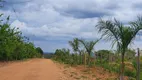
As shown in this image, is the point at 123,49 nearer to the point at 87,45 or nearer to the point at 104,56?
the point at 87,45

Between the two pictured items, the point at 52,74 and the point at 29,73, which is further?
the point at 52,74

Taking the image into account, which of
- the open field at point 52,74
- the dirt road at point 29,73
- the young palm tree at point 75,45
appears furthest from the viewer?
the young palm tree at point 75,45

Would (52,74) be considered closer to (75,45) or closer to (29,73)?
(29,73)

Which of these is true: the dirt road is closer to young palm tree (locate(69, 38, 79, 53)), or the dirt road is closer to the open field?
the open field

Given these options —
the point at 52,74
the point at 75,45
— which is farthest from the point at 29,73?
the point at 75,45

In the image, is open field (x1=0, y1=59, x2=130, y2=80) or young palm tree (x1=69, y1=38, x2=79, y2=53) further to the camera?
young palm tree (x1=69, y1=38, x2=79, y2=53)

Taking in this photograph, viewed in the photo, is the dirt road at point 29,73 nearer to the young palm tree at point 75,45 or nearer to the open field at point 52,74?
the open field at point 52,74

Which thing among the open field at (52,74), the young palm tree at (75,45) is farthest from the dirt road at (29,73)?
the young palm tree at (75,45)

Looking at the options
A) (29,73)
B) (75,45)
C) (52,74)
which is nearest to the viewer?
(29,73)

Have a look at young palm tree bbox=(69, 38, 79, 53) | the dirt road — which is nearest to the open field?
the dirt road

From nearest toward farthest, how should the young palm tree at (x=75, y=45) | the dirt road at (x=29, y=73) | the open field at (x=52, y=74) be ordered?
the dirt road at (x=29, y=73) < the open field at (x=52, y=74) < the young palm tree at (x=75, y=45)

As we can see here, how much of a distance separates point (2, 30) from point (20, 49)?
62.1 ft

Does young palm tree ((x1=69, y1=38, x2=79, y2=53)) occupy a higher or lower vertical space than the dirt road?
higher

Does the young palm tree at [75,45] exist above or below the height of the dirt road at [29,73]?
above
